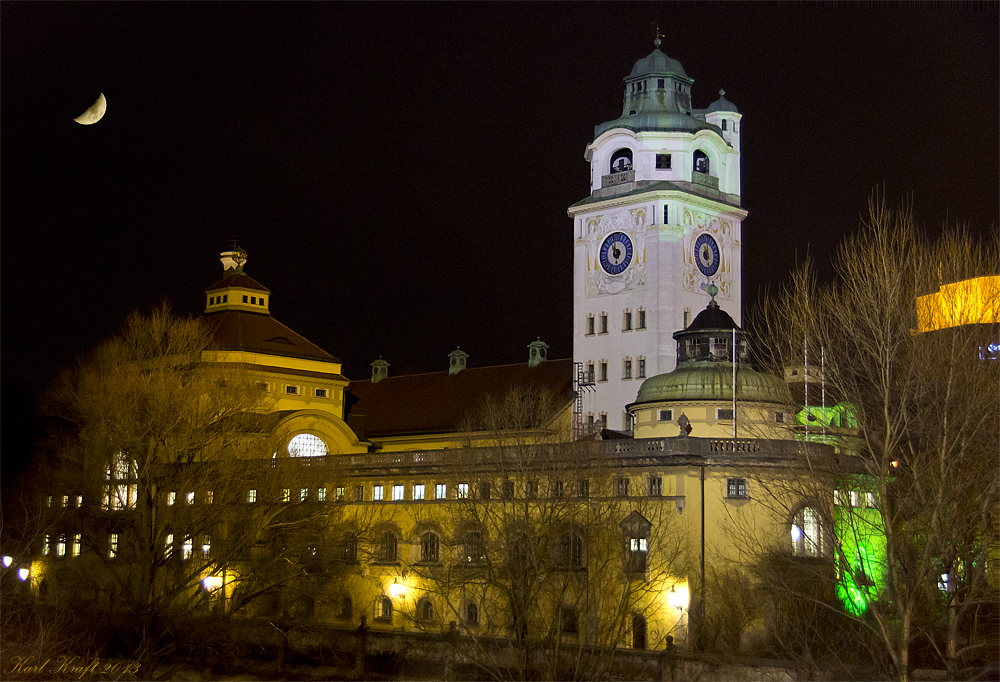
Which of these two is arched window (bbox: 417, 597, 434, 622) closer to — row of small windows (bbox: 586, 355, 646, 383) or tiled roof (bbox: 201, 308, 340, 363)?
row of small windows (bbox: 586, 355, 646, 383)

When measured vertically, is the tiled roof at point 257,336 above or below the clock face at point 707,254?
below

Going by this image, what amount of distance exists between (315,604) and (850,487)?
3071cm

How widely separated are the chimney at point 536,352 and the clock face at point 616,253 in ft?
23.9

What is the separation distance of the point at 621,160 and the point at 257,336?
78.2 feet

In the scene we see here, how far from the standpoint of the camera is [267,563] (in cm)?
6362

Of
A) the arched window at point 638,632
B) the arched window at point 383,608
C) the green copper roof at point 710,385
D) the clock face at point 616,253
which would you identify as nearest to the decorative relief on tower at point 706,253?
the clock face at point 616,253

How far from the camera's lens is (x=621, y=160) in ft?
281

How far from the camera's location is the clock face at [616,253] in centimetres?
8506

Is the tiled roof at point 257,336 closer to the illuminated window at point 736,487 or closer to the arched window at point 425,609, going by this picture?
the arched window at point 425,609

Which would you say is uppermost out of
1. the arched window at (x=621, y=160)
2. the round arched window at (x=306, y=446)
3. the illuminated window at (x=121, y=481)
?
the arched window at (x=621, y=160)

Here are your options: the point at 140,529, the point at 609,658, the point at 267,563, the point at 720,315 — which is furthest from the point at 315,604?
the point at 720,315

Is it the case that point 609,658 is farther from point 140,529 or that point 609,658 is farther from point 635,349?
point 635,349

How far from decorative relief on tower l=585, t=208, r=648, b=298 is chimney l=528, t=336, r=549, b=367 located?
18.1 ft

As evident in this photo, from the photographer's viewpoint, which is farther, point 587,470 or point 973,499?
point 587,470
